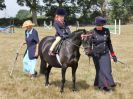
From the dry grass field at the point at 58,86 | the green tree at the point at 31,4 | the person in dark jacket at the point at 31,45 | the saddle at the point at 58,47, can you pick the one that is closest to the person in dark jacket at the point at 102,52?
the dry grass field at the point at 58,86

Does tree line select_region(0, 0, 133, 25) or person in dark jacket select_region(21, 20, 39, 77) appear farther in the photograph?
tree line select_region(0, 0, 133, 25)

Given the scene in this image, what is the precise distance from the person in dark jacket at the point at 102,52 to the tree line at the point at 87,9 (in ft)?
188

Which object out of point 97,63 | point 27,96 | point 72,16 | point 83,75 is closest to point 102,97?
point 97,63

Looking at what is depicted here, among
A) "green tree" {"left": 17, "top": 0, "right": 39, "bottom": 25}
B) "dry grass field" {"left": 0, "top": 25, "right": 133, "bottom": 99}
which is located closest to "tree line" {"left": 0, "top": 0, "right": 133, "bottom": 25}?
"green tree" {"left": 17, "top": 0, "right": 39, "bottom": 25}

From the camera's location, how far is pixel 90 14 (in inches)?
2881

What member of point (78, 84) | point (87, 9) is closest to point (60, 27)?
point (78, 84)

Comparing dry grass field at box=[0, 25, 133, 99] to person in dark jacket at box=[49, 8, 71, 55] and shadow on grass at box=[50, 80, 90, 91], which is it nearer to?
shadow on grass at box=[50, 80, 90, 91]

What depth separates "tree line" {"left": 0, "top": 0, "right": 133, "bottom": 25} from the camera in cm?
7006

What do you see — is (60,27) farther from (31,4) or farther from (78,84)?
(31,4)

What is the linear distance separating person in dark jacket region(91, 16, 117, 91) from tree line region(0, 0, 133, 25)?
188 feet

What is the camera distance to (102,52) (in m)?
10.6

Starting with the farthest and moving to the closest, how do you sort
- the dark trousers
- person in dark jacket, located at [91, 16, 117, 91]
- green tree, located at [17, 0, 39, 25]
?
green tree, located at [17, 0, 39, 25], the dark trousers, person in dark jacket, located at [91, 16, 117, 91]

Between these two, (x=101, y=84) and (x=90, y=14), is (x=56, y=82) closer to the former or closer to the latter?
(x=101, y=84)

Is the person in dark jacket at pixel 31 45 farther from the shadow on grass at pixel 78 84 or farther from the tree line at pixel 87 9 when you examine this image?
the tree line at pixel 87 9
